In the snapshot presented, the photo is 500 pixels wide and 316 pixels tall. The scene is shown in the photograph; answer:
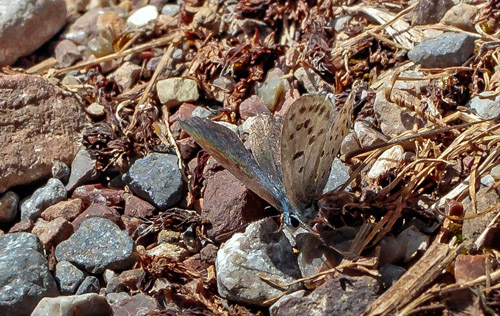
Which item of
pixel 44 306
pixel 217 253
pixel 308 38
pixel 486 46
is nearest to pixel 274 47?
pixel 308 38

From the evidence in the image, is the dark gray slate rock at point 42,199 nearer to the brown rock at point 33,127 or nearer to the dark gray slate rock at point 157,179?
the brown rock at point 33,127

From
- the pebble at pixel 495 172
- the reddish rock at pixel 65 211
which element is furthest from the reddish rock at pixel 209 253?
the pebble at pixel 495 172

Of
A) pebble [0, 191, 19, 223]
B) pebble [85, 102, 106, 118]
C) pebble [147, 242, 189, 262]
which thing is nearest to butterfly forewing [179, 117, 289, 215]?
pebble [147, 242, 189, 262]

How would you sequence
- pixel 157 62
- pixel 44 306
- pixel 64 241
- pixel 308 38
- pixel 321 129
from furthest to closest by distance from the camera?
pixel 157 62
pixel 308 38
pixel 64 241
pixel 44 306
pixel 321 129

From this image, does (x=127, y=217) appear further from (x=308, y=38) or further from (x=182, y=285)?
(x=308, y=38)

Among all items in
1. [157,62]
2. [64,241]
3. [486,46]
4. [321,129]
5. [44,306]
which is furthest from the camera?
[157,62]

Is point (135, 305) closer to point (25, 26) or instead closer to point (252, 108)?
point (252, 108)
